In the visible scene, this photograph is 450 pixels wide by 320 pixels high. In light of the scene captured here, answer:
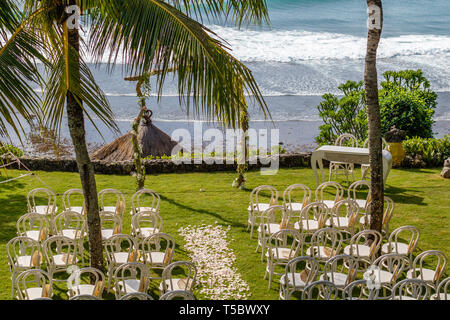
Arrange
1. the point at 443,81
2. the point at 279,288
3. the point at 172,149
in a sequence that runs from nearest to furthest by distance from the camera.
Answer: the point at 279,288 → the point at 172,149 → the point at 443,81

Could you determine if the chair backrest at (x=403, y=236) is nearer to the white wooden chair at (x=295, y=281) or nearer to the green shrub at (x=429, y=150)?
the white wooden chair at (x=295, y=281)

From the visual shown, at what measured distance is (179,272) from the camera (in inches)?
340

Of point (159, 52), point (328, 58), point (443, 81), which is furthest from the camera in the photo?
point (328, 58)

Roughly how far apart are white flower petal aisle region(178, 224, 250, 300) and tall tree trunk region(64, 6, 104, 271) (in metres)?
1.57

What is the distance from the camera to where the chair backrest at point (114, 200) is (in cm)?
1009

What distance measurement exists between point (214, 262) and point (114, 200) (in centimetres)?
419

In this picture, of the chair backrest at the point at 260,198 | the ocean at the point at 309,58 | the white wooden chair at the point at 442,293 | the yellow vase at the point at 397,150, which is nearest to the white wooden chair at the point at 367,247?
the white wooden chair at the point at 442,293

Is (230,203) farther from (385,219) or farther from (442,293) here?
(442,293)

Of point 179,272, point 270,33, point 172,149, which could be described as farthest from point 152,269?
point 270,33

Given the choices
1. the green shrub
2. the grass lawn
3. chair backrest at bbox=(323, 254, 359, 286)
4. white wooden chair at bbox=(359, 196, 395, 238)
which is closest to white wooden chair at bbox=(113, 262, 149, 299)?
the grass lawn

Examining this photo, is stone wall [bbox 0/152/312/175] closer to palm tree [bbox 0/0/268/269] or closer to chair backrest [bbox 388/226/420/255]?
chair backrest [bbox 388/226/420/255]

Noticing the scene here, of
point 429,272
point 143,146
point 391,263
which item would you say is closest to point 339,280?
point 391,263
